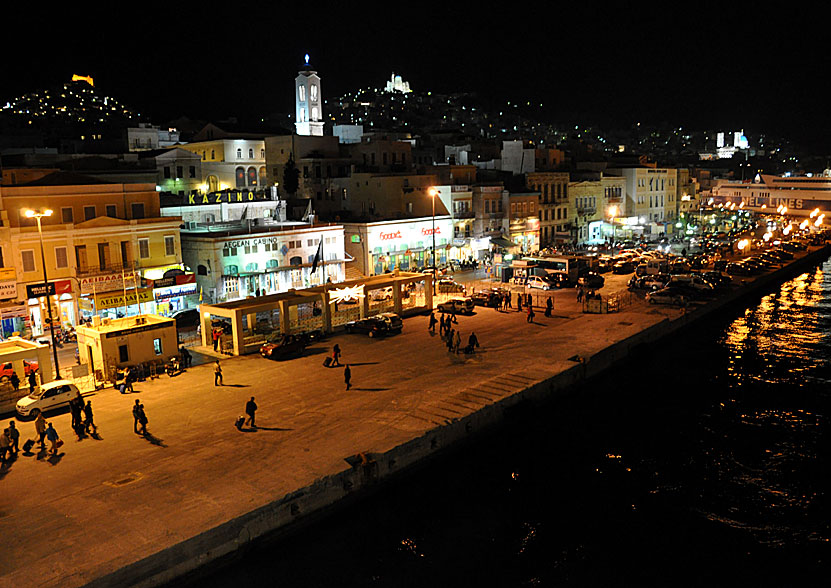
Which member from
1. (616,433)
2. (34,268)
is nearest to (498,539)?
(616,433)

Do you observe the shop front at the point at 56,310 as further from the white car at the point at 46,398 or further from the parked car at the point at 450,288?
the parked car at the point at 450,288

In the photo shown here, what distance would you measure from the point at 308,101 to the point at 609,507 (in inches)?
3366

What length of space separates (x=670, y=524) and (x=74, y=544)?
53.2 feet

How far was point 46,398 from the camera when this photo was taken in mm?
25422

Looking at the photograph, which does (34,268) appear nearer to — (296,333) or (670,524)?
(296,333)

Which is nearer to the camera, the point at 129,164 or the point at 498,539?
the point at 498,539

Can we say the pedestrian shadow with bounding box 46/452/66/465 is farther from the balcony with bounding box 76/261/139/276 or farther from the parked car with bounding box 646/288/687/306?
the parked car with bounding box 646/288/687/306

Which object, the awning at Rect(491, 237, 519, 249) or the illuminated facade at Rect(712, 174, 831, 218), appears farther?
the illuminated facade at Rect(712, 174, 831, 218)

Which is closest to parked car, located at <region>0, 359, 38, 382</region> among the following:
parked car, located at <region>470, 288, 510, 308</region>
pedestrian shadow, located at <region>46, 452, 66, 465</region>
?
pedestrian shadow, located at <region>46, 452, 66, 465</region>

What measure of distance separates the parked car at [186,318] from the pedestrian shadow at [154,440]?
55.6 feet

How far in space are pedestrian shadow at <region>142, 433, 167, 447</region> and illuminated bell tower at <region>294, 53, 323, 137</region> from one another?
76.6m

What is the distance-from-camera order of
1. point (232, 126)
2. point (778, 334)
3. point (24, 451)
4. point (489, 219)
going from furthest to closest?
point (232, 126) < point (489, 219) < point (778, 334) < point (24, 451)

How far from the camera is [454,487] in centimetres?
2238

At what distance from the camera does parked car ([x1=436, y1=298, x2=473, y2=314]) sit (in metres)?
44.6
